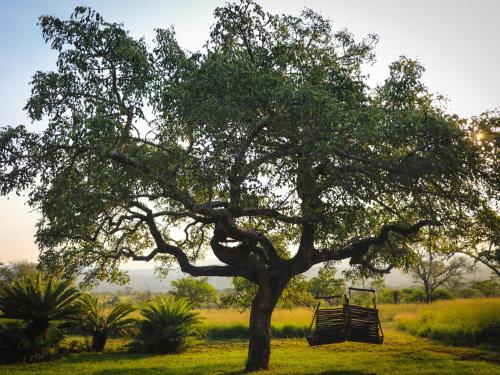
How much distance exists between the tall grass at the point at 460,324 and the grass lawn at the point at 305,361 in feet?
5.58

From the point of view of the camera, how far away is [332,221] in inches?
472

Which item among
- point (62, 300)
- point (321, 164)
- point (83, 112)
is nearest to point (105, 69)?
point (83, 112)

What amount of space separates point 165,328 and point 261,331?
5929 millimetres

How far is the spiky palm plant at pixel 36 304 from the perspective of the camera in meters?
15.4

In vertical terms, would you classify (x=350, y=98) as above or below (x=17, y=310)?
above

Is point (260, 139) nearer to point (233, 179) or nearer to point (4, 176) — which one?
point (233, 179)

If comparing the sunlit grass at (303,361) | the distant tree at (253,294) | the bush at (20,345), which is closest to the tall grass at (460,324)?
the sunlit grass at (303,361)

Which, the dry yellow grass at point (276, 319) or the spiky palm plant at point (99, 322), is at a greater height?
the spiky palm plant at point (99, 322)

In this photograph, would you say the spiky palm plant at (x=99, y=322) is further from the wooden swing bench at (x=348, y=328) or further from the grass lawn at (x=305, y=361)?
the wooden swing bench at (x=348, y=328)

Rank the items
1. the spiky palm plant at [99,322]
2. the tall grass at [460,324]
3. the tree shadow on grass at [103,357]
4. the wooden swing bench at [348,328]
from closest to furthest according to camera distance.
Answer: the wooden swing bench at [348,328] < the tree shadow on grass at [103,357] < the spiky palm plant at [99,322] < the tall grass at [460,324]

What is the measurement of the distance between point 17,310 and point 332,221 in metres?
11.6

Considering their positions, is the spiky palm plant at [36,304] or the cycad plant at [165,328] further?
the cycad plant at [165,328]

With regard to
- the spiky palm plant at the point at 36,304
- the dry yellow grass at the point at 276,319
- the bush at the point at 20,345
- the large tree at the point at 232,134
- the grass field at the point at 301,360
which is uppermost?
the large tree at the point at 232,134

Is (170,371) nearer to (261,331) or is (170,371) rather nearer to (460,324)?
(261,331)
